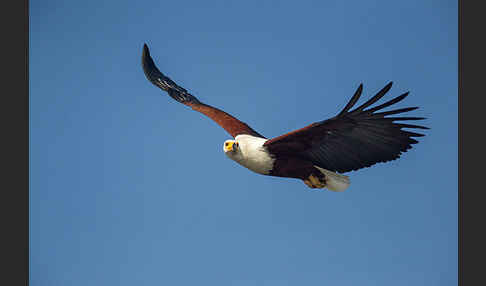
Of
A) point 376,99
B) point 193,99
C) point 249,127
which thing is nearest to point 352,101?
point 376,99

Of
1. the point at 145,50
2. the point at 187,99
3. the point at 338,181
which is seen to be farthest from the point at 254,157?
the point at 145,50

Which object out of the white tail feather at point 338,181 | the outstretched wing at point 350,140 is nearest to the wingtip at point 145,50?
the outstretched wing at point 350,140

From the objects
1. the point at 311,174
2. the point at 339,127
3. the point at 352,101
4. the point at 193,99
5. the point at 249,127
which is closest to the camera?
the point at 352,101

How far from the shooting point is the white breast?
16.7ft

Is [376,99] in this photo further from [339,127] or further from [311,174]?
[311,174]

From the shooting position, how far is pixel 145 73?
7.01 meters

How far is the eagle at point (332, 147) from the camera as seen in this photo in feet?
15.6

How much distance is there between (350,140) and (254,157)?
888 mm

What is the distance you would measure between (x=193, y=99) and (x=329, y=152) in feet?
8.07

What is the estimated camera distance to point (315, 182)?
5.32 m

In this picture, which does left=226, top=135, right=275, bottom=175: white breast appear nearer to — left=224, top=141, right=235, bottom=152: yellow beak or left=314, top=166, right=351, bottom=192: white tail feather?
left=224, top=141, right=235, bottom=152: yellow beak

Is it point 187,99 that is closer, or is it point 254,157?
point 254,157

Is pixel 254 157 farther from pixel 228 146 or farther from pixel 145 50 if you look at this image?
pixel 145 50

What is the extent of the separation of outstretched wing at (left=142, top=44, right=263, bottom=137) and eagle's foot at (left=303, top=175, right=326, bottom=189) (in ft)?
2.87
